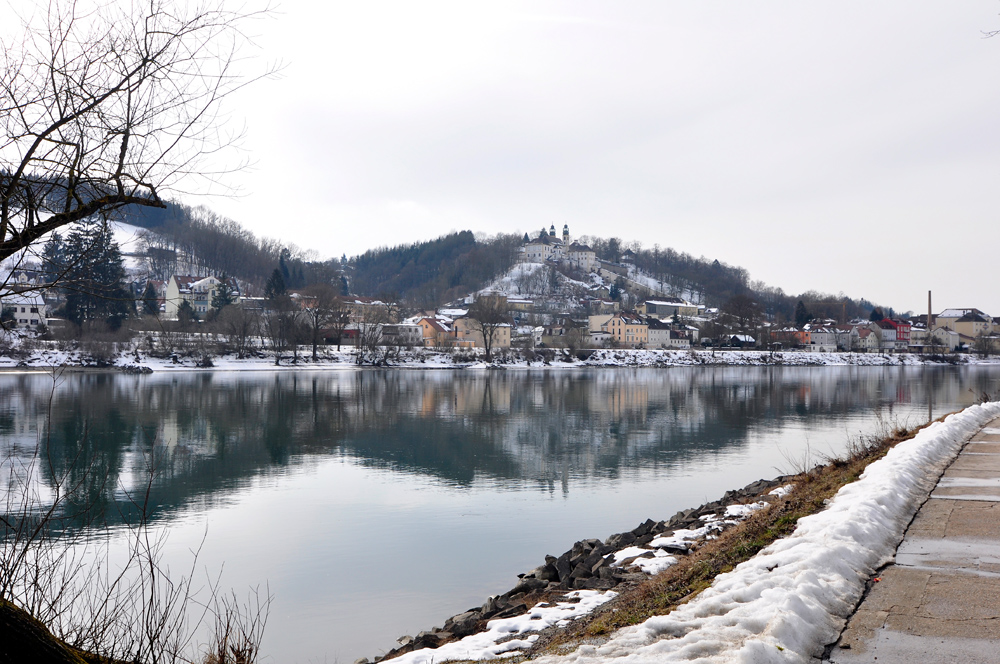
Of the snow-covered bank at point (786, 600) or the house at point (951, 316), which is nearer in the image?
the snow-covered bank at point (786, 600)

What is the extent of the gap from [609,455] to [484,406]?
48.6ft

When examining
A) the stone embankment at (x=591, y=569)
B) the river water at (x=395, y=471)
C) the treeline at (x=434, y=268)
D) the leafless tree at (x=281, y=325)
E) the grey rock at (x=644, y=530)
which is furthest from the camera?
the treeline at (x=434, y=268)

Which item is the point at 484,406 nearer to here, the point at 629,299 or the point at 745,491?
the point at 745,491

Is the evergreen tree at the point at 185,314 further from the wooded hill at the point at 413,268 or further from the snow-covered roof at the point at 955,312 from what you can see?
the snow-covered roof at the point at 955,312

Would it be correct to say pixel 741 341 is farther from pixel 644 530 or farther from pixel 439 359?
pixel 644 530

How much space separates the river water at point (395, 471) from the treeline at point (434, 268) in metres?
132

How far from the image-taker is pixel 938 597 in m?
5.08

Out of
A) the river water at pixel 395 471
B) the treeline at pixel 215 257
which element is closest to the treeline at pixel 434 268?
the treeline at pixel 215 257

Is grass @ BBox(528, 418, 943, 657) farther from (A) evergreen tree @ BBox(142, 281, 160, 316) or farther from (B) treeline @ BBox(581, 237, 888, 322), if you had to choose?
(B) treeline @ BBox(581, 237, 888, 322)

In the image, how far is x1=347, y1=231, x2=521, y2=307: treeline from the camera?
171875 mm

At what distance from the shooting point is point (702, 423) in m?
27.8

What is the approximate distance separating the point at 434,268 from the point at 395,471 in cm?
17110

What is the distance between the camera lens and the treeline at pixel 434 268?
564 feet

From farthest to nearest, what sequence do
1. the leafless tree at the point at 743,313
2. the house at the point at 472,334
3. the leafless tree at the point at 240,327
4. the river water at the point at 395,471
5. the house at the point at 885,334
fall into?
the house at the point at 885,334, the leafless tree at the point at 743,313, the house at the point at 472,334, the leafless tree at the point at 240,327, the river water at the point at 395,471
